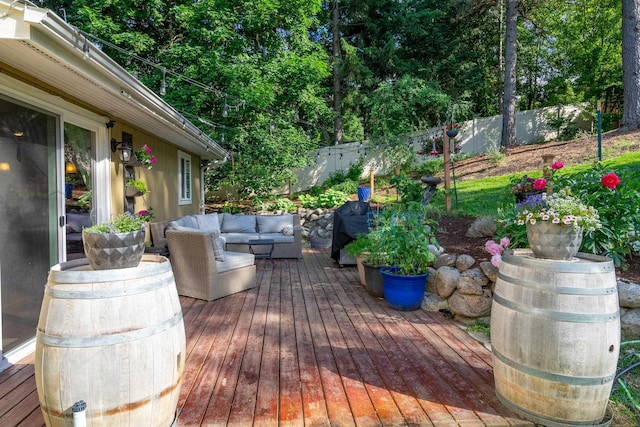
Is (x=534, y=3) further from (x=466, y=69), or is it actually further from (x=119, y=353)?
(x=119, y=353)

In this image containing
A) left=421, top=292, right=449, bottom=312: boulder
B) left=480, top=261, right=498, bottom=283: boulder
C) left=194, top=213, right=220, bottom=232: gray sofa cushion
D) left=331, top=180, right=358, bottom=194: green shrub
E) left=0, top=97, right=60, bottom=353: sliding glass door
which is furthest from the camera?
left=331, top=180, right=358, bottom=194: green shrub

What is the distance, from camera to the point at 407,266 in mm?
3600

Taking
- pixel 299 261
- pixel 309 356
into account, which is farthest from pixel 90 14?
pixel 309 356

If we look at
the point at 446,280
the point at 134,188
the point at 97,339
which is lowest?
the point at 446,280

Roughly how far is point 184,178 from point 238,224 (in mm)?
1709

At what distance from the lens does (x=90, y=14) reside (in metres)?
9.08

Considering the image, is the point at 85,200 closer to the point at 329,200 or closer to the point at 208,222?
the point at 208,222

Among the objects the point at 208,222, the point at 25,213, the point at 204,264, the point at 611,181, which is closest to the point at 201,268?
the point at 204,264

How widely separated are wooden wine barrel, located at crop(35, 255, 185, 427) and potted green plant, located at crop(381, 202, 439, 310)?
2503 millimetres

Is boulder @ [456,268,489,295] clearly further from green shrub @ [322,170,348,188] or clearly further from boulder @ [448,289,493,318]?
green shrub @ [322,170,348,188]

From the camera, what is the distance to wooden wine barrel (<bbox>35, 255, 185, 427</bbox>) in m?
1.35

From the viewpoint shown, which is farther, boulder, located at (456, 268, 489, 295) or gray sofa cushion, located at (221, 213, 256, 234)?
gray sofa cushion, located at (221, 213, 256, 234)

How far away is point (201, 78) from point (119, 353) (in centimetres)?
924

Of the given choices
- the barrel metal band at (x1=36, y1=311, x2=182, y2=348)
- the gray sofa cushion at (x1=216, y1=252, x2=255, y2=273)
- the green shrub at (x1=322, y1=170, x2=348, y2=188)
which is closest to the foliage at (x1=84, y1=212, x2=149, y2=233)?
the barrel metal band at (x1=36, y1=311, x2=182, y2=348)
